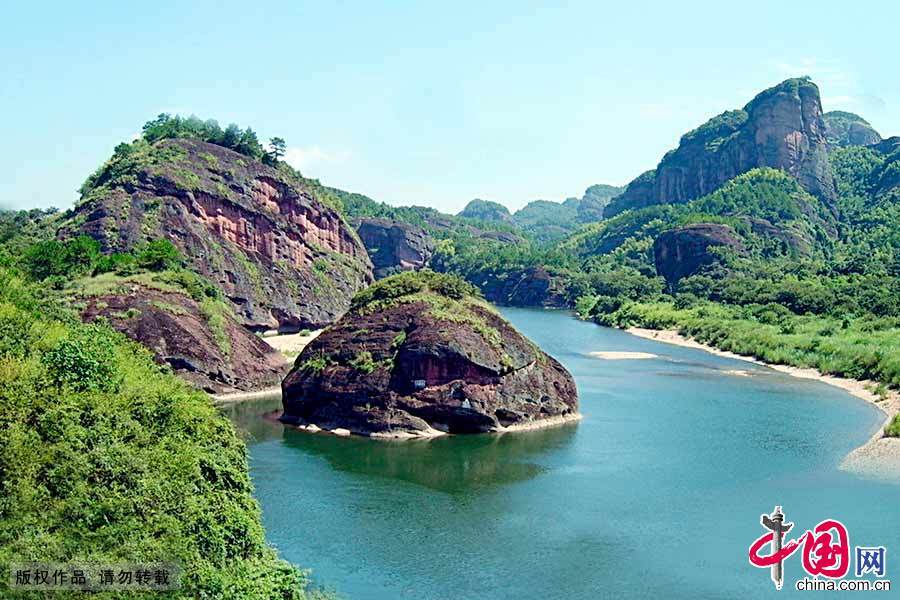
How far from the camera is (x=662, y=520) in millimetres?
44656

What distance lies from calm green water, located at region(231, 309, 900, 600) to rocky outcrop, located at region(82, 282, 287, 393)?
6.16 m

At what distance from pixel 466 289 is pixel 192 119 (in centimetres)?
9036

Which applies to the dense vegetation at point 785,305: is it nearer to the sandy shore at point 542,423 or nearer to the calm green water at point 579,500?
the calm green water at point 579,500

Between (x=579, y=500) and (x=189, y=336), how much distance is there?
41817 mm

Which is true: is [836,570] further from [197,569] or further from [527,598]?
[197,569]

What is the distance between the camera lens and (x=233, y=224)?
404 ft

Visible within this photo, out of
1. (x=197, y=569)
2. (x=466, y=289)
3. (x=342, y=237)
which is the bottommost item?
(x=197, y=569)

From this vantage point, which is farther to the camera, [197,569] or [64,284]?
[64,284]

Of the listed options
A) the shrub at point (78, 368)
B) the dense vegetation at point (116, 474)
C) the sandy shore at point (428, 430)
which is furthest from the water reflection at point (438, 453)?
the shrub at point (78, 368)

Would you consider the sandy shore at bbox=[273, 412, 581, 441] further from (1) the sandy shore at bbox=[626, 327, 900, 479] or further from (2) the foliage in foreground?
(2) the foliage in foreground

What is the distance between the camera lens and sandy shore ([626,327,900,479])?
54784mm

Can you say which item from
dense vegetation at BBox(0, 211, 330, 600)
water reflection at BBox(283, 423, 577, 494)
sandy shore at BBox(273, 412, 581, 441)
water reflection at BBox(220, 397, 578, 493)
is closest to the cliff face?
water reflection at BBox(220, 397, 578, 493)

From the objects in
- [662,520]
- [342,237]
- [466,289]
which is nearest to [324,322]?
[342,237]
